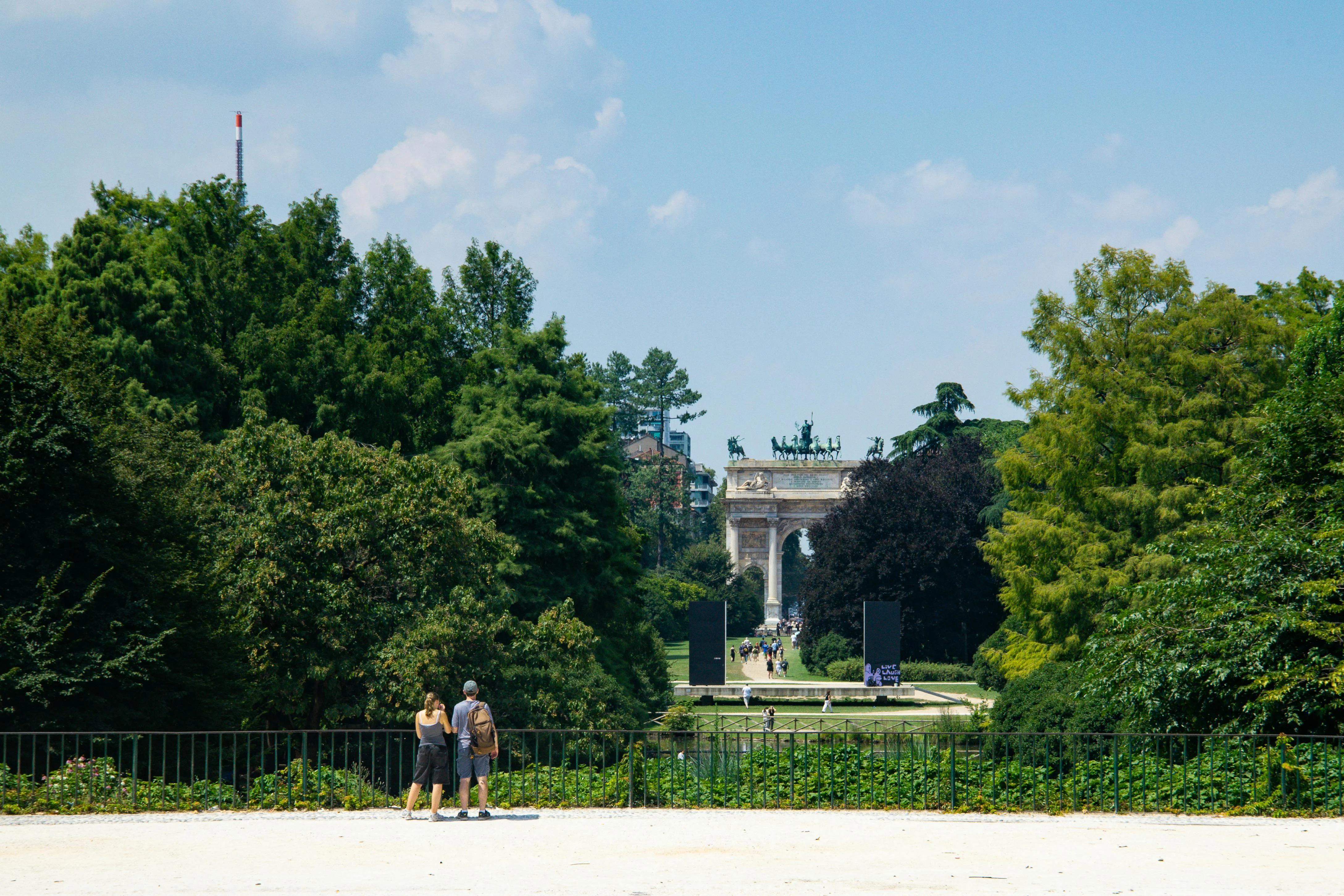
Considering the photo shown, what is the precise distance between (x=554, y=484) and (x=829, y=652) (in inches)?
1058

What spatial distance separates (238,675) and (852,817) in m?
10.9

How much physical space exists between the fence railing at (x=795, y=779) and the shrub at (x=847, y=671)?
3450 cm

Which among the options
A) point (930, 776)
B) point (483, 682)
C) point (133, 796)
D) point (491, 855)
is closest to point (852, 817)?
point (930, 776)

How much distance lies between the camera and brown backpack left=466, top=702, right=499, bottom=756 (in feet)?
44.5

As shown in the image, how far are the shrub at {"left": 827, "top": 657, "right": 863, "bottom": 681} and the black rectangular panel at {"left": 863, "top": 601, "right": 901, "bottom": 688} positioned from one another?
616cm

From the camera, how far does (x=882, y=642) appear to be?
43.6 metres

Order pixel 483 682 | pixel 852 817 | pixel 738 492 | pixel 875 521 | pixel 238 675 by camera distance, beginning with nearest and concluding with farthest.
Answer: pixel 852 817
pixel 238 675
pixel 483 682
pixel 875 521
pixel 738 492

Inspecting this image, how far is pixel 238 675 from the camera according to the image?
20203 mm

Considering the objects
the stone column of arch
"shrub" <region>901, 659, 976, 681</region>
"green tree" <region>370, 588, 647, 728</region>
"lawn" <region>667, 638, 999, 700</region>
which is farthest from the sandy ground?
the stone column of arch

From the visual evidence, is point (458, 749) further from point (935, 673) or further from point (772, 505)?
point (772, 505)

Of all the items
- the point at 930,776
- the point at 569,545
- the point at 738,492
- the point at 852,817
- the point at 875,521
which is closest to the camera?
the point at 852,817

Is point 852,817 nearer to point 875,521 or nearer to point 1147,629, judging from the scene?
point 1147,629

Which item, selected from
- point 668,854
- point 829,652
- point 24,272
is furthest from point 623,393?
point 668,854

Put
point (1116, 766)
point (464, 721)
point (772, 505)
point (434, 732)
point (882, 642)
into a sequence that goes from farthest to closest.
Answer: point (772, 505) → point (882, 642) → point (1116, 766) → point (464, 721) → point (434, 732)
